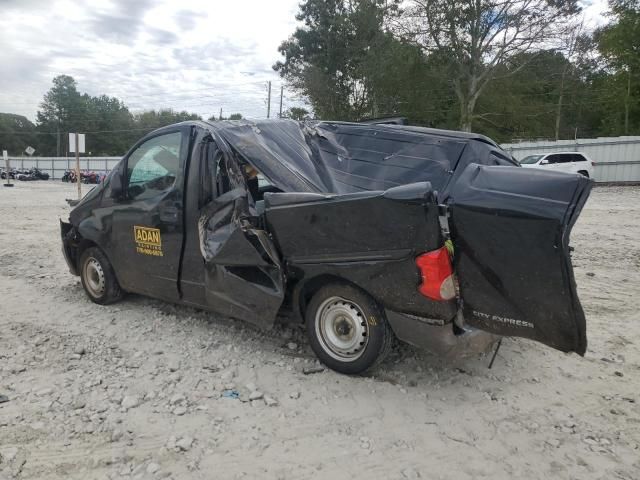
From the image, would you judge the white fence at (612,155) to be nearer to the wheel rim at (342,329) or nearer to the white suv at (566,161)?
the white suv at (566,161)

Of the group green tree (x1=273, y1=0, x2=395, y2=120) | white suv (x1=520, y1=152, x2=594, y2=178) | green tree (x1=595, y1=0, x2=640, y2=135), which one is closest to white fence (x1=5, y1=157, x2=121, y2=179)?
green tree (x1=273, y1=0, x2=395, y2=120)

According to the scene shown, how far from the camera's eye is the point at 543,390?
11.6 feet

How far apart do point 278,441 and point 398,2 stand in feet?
124

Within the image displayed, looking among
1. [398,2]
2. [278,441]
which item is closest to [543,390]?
[278,441]

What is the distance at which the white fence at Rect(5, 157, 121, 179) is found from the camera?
51375mm

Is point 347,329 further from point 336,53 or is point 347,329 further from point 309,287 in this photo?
point 336,53

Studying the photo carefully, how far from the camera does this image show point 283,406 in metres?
3.35

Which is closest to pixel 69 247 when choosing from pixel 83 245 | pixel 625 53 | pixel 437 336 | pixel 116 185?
pixel 83 245

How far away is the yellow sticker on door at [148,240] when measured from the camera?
457 cm

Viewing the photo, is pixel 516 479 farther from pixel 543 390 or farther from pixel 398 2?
pixel 398 2

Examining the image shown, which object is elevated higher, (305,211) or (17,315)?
(305,211)

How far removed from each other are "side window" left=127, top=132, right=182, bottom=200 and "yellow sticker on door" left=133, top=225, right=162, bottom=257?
12.6 inches

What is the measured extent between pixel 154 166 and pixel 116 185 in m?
0.57

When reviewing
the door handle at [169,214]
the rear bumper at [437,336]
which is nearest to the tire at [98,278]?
the door handle at [169,214]
